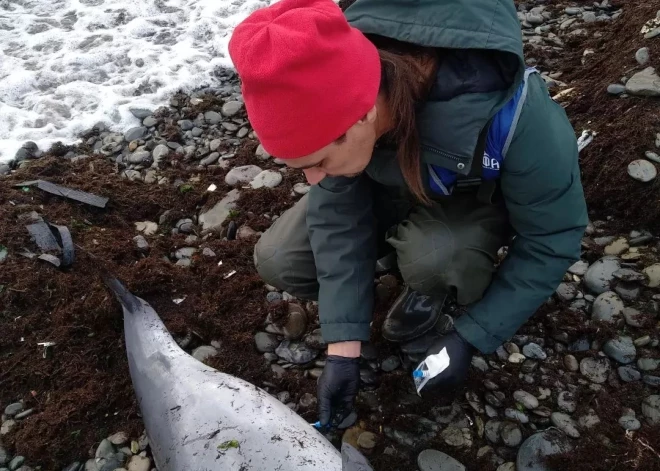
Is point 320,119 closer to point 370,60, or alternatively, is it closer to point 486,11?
point 370,60

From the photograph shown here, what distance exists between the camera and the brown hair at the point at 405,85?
1.93 meters

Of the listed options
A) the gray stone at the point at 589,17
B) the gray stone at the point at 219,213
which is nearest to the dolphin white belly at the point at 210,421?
the gray stone at the point at 219,213

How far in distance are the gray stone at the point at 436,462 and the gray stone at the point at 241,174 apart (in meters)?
2.23

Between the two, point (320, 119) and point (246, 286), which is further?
point (246, 286)

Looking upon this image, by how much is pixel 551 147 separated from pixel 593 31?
3.46 meters

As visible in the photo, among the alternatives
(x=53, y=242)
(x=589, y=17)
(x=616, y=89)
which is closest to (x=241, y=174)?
(x=53, y=242)

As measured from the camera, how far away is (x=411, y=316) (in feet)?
10.1

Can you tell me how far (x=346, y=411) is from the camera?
274cm

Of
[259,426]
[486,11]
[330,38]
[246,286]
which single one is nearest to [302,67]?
[330,38]

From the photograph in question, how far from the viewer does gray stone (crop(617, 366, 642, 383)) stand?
281cm

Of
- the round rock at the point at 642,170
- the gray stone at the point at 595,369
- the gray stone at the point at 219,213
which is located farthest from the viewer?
the gray stone at the point at 219,213

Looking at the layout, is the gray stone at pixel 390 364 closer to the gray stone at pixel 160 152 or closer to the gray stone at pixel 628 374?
the gray stone at pixel 628 374

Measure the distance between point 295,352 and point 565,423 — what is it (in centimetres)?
132

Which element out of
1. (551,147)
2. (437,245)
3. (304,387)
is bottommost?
(304,387)
